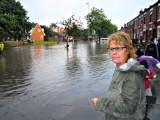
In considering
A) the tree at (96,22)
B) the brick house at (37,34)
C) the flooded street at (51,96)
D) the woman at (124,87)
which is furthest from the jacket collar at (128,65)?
the brick house at (37,34)

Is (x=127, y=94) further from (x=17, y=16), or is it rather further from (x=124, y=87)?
(x=17, y=16)

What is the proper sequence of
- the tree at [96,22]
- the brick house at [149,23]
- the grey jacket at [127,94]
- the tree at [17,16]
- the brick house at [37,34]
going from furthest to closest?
the brick house at [37,34], the tree at [96,22], the tree at [17,16], the brick house at [149,23], the grey jacket at [127,94]

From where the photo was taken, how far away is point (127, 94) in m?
2.62

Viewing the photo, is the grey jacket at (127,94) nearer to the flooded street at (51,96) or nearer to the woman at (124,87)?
the woman at (124,87)

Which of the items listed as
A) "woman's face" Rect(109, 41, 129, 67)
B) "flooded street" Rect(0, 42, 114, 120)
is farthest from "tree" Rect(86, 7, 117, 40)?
"woman's face" Rect(109, 41, 129, 67)

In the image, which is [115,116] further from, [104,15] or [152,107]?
[104,15]

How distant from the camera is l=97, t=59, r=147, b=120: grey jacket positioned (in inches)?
103

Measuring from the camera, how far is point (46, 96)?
9.30 m

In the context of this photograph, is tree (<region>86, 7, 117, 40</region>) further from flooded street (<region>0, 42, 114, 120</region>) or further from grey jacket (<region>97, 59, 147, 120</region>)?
grey jacket (<region>97, 59, 147, 120</region>)

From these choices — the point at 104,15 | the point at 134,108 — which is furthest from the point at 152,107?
the point at 104,15

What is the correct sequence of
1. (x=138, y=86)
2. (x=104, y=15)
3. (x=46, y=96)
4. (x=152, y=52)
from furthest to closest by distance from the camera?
1. (x=104, y=15)
2. (x=152, y=52)
3. (x=46, y=96)
4. (x=138, y=86)

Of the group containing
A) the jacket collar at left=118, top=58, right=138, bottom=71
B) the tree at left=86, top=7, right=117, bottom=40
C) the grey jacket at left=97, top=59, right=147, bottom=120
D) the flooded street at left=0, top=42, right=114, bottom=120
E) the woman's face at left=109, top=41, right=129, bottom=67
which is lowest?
the flooded street at left=0, top=42, right=114, bottom=120

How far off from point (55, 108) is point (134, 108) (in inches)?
209

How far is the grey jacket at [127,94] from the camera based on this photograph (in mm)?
2623
